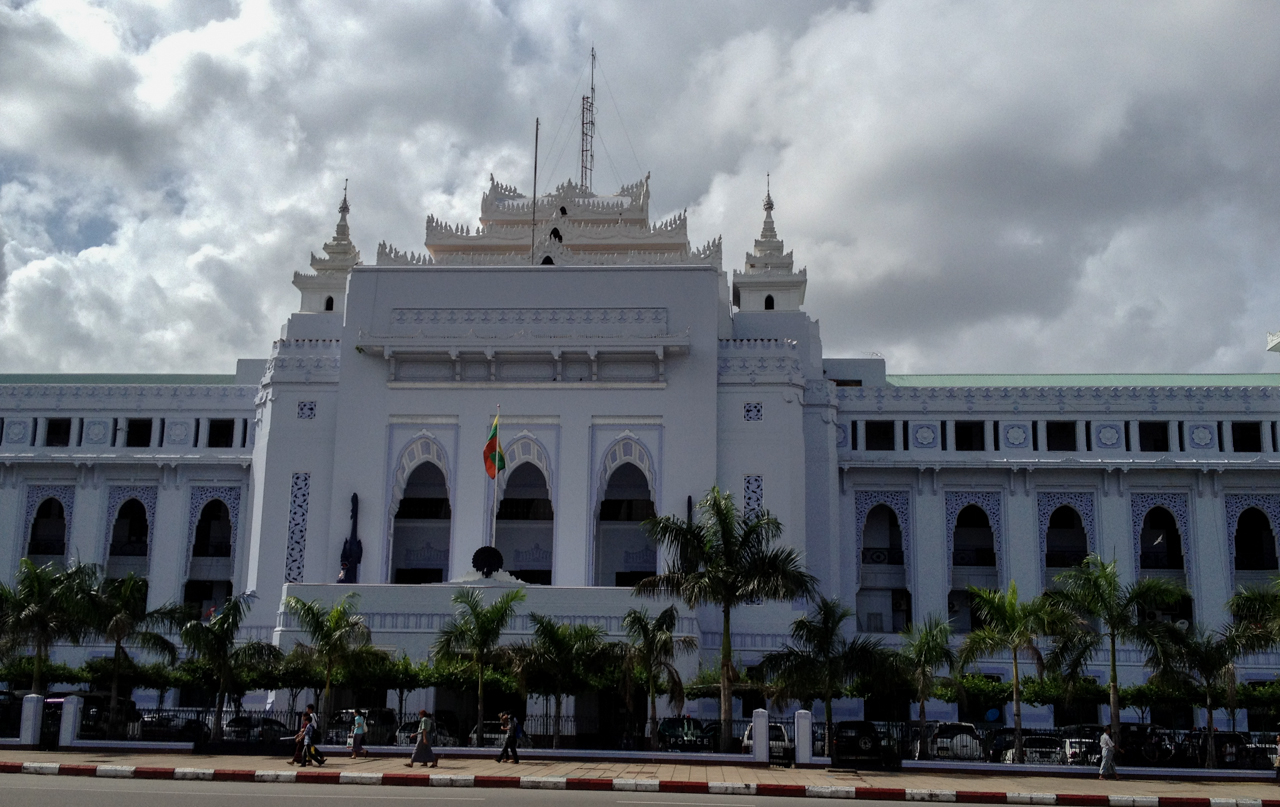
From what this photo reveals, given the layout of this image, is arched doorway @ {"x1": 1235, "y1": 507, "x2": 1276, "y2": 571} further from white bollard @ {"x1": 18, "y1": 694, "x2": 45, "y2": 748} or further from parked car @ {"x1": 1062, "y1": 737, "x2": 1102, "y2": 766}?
white bollard @ {"x1": 18, "y1": 694, "x2": 45, "y2": 748}

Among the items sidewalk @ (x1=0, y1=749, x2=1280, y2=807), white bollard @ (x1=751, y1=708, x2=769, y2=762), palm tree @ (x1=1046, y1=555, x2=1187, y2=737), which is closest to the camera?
sidewalk @ (x1=0, y1=749, x2=1280, y2=807)

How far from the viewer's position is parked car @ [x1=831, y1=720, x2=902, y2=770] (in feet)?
85.7

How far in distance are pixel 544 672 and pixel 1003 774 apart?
10.2m

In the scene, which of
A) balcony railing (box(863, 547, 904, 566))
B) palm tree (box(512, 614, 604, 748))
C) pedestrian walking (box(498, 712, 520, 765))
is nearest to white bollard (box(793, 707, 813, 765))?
palm tree (box(512, 614, 604, 748))

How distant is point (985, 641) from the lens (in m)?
29.5

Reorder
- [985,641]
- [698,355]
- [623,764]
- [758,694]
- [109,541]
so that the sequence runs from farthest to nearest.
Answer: [109,541], [698,355], [758,694], [985,641], [623,764]

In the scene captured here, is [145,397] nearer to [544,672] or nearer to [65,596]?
[65,596]

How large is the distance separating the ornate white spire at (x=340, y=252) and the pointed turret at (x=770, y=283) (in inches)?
601

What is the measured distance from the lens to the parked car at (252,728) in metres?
29.1

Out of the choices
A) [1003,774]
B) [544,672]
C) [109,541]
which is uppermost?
[109,541]

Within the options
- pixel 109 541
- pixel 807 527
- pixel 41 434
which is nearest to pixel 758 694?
pixel 807 527

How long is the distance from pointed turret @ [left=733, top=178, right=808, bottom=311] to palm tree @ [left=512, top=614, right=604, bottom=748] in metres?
21.2

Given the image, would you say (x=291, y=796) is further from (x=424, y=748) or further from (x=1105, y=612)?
(x=1105, y=612)

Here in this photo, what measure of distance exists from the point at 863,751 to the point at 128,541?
29.6m
